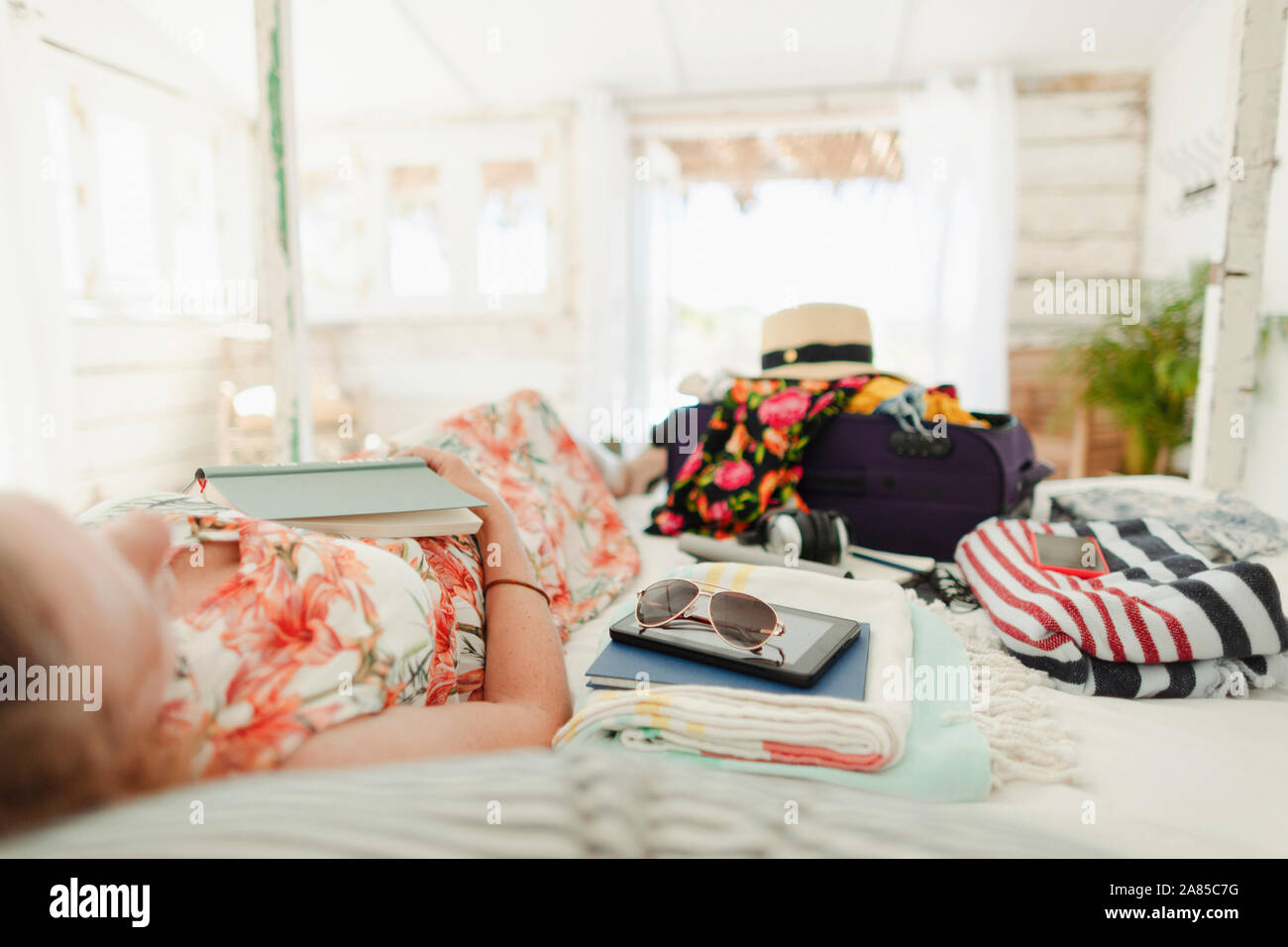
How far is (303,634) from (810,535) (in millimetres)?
876

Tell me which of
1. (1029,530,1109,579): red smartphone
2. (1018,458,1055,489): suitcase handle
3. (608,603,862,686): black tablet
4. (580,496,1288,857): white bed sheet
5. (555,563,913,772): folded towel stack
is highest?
(1018,458,1055,489): suitcase handle

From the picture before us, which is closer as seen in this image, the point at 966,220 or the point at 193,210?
the point at 193,210

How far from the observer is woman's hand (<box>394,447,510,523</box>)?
103 centimetres

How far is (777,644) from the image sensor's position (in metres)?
0.79

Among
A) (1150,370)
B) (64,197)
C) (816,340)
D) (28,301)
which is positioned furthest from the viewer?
(1150,370)

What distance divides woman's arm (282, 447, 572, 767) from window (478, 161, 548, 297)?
134 inches

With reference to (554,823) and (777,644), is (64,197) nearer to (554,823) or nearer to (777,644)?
(777,644)

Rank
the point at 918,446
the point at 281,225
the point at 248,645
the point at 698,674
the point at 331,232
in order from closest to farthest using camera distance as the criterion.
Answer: the point at 248,645, the point at 698,674, the point at 918,446, the point at 281,225, the point at 331,232

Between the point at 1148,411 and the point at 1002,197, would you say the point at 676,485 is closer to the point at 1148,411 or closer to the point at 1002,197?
the point at 1148,411

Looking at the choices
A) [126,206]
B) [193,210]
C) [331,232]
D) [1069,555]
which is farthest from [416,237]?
[1069,555]

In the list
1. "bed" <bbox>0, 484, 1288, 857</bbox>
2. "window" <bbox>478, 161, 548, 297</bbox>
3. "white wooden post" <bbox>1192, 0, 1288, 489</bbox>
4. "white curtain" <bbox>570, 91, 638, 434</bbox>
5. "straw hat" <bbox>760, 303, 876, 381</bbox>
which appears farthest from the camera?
"window" <bbox>478, 161, 548, 297</bbox>

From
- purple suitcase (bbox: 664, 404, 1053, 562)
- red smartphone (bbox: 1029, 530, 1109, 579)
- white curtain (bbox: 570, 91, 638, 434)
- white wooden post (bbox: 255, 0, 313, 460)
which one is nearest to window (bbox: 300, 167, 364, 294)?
white curtain (bbox: 570, 91, 638, 434)

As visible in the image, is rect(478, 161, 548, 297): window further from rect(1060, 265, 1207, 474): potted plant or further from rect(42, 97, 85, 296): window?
rect(1060, 265, 1207, 474): potted plant
